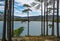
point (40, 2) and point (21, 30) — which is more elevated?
point (40, 2)

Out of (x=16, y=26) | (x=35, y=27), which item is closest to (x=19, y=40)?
(x=16, y=26)

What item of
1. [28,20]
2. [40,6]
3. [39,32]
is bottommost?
[39,32]

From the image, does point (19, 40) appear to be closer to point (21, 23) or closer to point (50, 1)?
point (21, 23)

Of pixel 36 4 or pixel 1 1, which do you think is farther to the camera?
pixel 36 4

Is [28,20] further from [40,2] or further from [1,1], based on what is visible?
[1,1]

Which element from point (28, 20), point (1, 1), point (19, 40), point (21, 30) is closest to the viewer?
point (19, 40)

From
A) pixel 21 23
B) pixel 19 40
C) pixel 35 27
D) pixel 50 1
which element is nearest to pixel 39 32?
pixel 35 27

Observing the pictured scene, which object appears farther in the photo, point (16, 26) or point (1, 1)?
point (16, 26)

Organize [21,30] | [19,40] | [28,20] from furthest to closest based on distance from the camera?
[28,20]
[21,30]
[19,40]

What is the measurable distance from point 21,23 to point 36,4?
1.88m

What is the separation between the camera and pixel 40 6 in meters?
13.6

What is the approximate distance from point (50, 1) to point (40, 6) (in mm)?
821

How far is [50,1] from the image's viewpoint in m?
13.5

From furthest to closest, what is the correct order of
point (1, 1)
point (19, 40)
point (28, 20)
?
1. point (28, 20)
2. point (1, 1)
3. point (19, 40)
